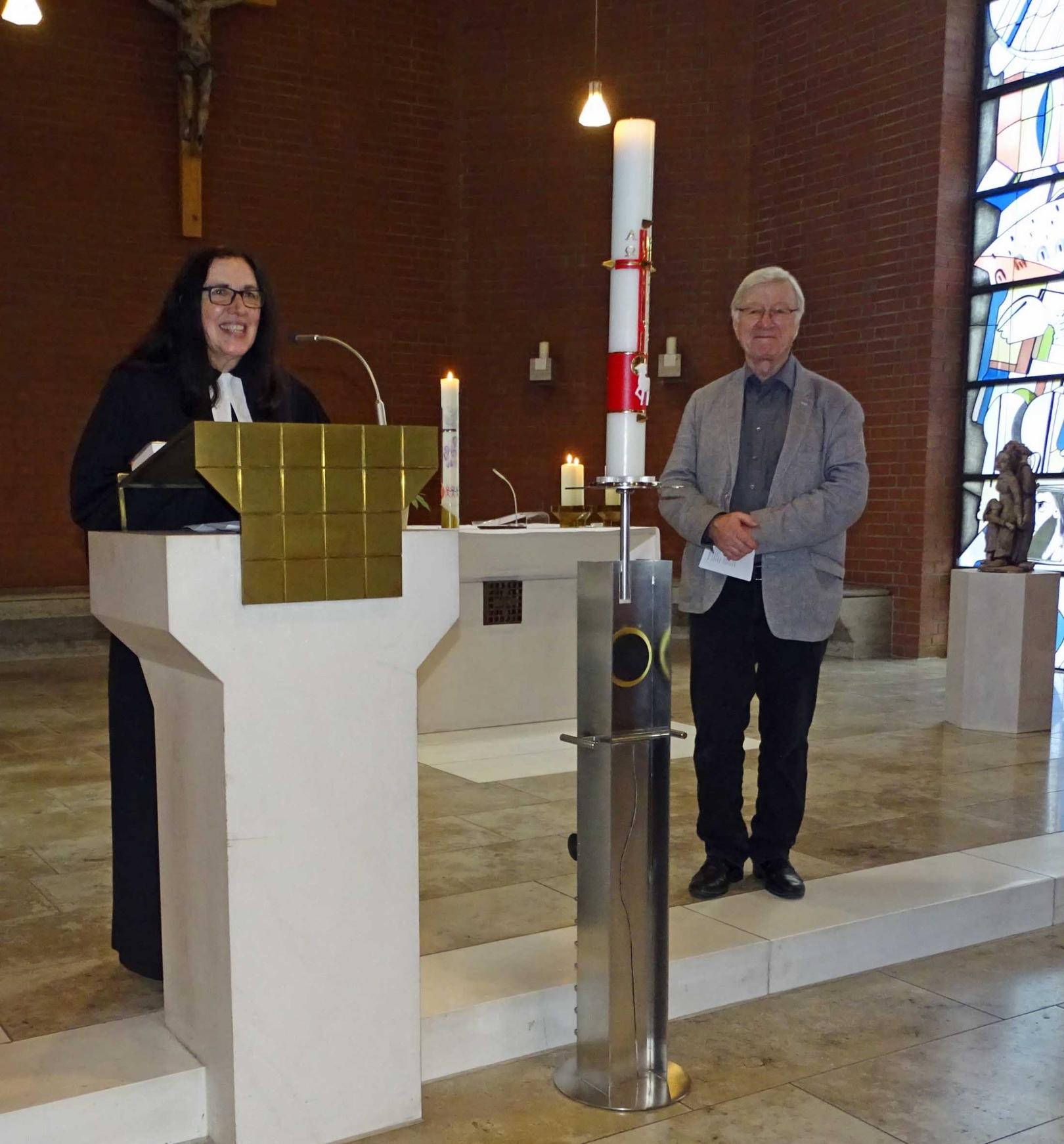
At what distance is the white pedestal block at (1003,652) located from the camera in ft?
17.1

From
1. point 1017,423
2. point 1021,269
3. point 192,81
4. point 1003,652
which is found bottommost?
point 1003,652

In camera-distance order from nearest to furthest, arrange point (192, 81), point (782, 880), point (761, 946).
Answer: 1. point (761, 946)
2. point (782, 880)
3. point (192, 81)

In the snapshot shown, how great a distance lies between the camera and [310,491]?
1.84 metres

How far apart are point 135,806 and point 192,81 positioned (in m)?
6.68

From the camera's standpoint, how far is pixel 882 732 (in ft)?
17.0

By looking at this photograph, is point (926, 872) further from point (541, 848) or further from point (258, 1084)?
point (258, 1084)

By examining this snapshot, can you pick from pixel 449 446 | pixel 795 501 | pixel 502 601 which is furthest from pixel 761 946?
pixel 502 601

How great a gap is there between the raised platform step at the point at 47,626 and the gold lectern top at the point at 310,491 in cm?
552

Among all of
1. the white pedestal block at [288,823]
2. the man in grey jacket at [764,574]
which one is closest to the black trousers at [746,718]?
the man in grey jacket at [764,574]

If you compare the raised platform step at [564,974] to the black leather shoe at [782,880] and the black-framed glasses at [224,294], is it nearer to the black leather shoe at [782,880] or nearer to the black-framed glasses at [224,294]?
the black leather shoe at [782,880]

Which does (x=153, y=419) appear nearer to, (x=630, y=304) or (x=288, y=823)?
(x=288, y=823)

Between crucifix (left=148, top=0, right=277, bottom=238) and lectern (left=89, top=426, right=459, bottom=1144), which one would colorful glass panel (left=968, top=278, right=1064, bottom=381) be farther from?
lectern (left=89, top=426, right=459, bottom=1144)

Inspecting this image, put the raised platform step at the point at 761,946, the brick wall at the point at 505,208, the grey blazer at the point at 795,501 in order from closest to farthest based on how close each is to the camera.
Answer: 1. the raised platform step at the point at 761,946
2. the grey blazer at the point at 795,501
3. the brick wall at the point at 505,208

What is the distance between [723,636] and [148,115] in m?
6.66
